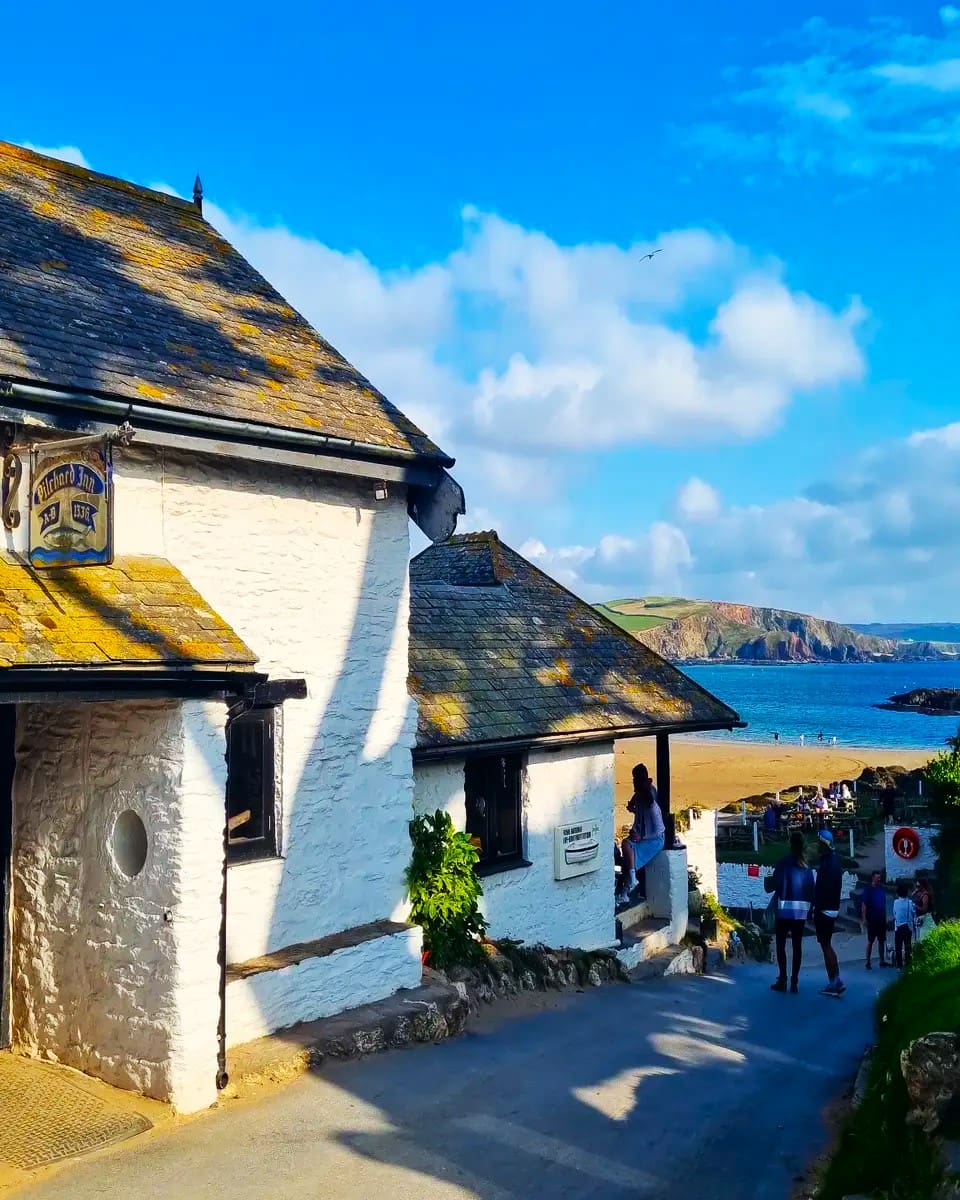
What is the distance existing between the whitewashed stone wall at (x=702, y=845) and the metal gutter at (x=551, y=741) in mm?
3249

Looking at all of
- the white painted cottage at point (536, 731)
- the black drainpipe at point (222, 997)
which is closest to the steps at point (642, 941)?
the white painted cottage at point (536, 731)

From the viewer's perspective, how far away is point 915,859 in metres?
22.5

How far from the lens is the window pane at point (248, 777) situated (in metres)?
8.62

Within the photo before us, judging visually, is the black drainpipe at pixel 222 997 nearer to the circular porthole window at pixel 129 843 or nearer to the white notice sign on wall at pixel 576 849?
the circular porthole window at pixel 129 843

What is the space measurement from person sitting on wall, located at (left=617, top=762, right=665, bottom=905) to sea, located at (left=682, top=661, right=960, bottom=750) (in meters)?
59.7

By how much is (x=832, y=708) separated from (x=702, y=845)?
9703 cm

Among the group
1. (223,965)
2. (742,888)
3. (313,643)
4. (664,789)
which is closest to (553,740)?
(664,789)

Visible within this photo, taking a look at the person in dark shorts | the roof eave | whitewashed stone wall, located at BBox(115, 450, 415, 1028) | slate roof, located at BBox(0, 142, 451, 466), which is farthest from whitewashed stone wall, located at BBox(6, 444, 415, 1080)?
the person in dark shorts

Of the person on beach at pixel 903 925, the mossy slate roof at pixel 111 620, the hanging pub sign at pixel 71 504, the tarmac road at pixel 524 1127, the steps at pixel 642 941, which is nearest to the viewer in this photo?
the tarmac road at pixel 524 1127

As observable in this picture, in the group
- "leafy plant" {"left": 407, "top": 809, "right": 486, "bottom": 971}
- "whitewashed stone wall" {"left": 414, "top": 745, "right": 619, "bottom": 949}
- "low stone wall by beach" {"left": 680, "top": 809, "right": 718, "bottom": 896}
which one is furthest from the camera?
"low stone wall by beach" {"left": 680, "top": 809, "right": 718, "bottom": 896}

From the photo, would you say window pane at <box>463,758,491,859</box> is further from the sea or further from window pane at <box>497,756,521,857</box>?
the sea

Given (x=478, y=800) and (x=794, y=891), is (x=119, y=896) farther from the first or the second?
(x=794, y=891)

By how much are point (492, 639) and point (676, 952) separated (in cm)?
512

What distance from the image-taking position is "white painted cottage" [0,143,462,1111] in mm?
6852
